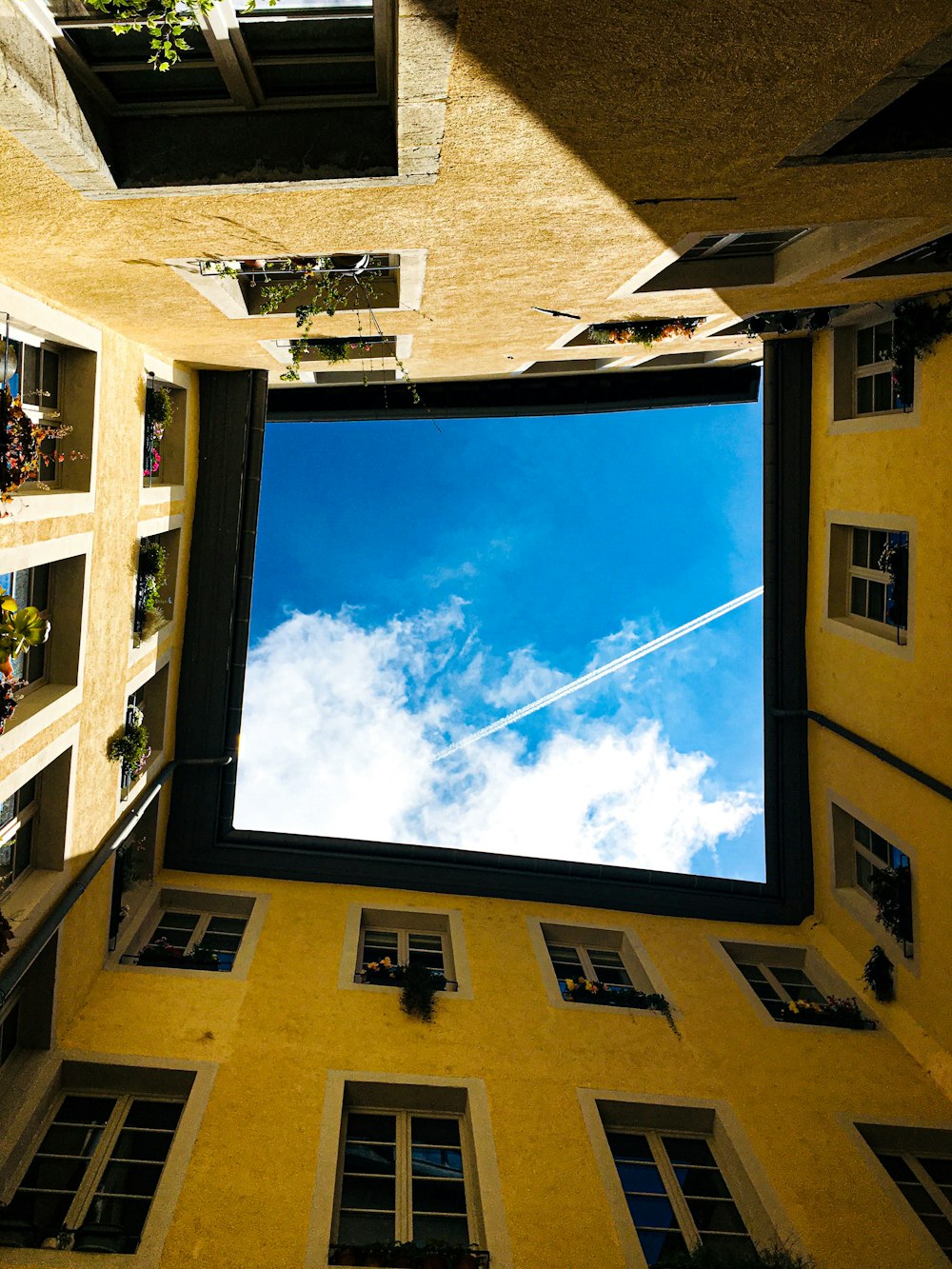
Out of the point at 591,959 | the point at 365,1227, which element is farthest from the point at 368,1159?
the point at 591,959

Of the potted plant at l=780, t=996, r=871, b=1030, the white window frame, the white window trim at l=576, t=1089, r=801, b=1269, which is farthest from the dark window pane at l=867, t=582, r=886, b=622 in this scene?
the white window frame

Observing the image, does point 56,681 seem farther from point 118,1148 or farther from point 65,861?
point 118,1148

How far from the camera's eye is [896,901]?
35.6 feet

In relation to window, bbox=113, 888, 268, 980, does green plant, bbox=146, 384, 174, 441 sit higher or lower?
Result: higher

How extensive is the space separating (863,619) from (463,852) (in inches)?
302

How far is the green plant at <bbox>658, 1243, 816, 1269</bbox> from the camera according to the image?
7.01 m

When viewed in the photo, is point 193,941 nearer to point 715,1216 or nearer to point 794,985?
point 715,1216

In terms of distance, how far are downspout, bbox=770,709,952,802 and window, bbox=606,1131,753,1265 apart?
17.1 ft

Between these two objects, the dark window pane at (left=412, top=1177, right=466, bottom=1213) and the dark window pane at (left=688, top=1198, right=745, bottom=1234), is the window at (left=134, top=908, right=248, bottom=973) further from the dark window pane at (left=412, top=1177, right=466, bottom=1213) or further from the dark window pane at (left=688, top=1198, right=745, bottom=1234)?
the dark window pane at (left=688, top=1198, right=745, bottom=1234)

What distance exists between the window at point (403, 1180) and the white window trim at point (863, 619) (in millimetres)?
8649

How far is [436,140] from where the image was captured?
205 inches

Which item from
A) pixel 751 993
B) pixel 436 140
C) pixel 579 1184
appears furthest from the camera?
pixel 751 993

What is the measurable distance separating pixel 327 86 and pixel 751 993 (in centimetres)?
1180

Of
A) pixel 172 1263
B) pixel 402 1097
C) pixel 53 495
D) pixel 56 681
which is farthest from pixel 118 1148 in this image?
pixel 53 495
